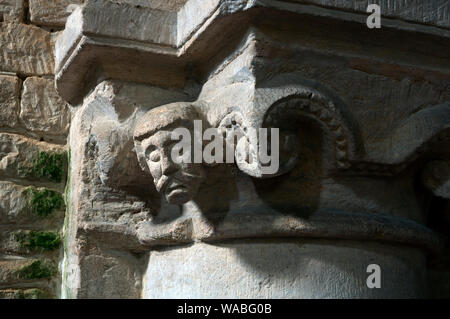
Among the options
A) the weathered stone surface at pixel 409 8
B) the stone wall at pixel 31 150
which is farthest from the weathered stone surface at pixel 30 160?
the weathered stone surface at pixel 409 8

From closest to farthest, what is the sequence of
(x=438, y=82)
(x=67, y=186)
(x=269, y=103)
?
1. (x=269, y=103)
2. (x=438, y=82)
3. (x=67, y=186)

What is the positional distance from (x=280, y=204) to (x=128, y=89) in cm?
52

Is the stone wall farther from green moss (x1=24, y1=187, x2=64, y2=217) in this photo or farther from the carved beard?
the carved beard

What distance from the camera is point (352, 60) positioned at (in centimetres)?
160

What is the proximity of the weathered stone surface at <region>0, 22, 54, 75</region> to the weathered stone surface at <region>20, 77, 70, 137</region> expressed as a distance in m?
0.04

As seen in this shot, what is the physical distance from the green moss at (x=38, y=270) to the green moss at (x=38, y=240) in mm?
47

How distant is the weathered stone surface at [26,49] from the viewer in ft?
6.99

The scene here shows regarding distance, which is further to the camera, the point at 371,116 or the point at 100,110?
the point at 100,110

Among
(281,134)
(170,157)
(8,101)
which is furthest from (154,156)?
(8,101)

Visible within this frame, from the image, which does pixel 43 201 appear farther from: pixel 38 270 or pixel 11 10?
pixel 11 10

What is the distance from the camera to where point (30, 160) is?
209 cm

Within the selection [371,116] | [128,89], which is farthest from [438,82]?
[128,89]
